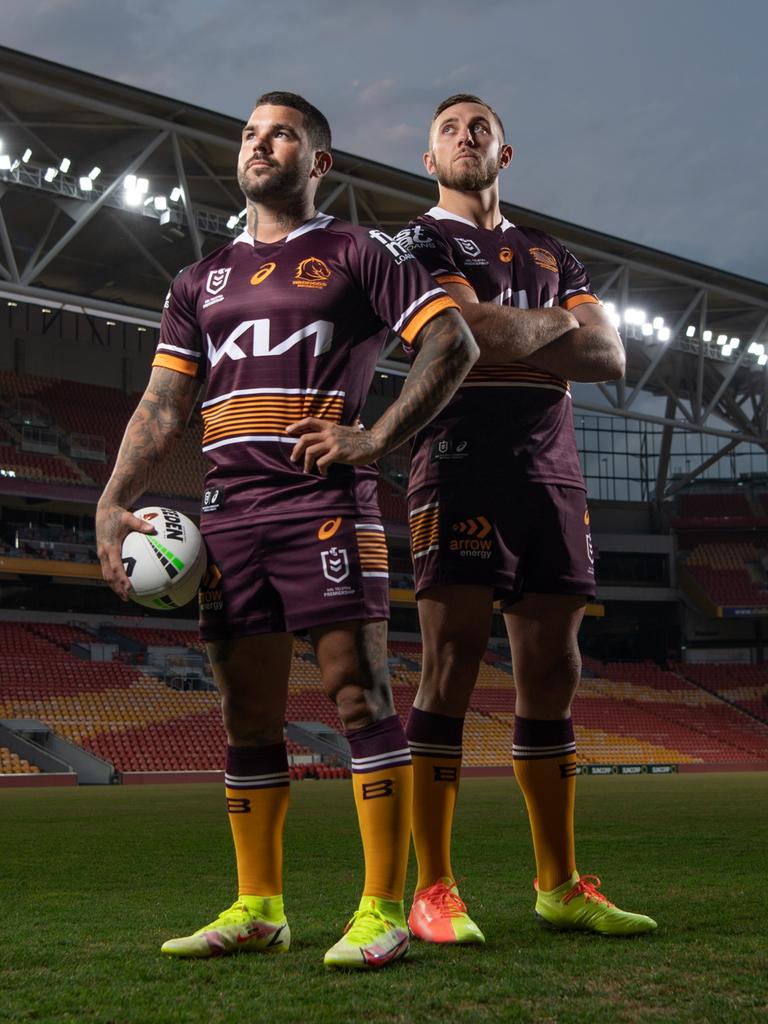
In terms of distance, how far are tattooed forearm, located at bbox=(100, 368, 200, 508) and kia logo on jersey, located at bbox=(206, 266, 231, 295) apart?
1.03 feet

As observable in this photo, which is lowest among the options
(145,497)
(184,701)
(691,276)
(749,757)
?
(749,757)

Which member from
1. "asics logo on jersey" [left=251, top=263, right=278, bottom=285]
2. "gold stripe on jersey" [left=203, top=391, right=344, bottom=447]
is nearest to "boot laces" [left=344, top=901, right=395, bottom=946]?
"gold stripe on jersey" [left=203, top=391, right=344, bottom=447]

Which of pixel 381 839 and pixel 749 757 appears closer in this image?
pixel 381 839

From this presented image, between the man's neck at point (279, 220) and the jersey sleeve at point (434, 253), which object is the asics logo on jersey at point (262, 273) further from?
the jersey sleeve at point (434, 253)

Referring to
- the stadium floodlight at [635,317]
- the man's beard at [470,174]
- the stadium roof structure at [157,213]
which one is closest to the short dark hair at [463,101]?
the man's beard at [470,174]

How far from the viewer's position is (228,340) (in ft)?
11.2

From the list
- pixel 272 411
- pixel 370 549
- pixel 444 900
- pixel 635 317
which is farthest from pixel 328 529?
pixel 635 317

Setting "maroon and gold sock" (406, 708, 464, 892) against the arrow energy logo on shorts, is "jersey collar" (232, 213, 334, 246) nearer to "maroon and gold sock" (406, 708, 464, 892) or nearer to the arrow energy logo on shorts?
the arrow energy logo on shorts

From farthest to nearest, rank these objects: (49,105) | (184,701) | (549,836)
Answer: (184,701) < (49,105) < (549,836)

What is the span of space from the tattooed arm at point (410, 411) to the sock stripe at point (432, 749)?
1.01 metres

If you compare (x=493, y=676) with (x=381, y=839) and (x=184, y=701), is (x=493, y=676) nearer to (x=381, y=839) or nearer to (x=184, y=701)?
(x=184, y=701)

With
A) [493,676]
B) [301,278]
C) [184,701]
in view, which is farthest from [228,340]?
[493,676]

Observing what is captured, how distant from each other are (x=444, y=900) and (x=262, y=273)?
194 cm

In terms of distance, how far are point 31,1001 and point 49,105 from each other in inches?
843
